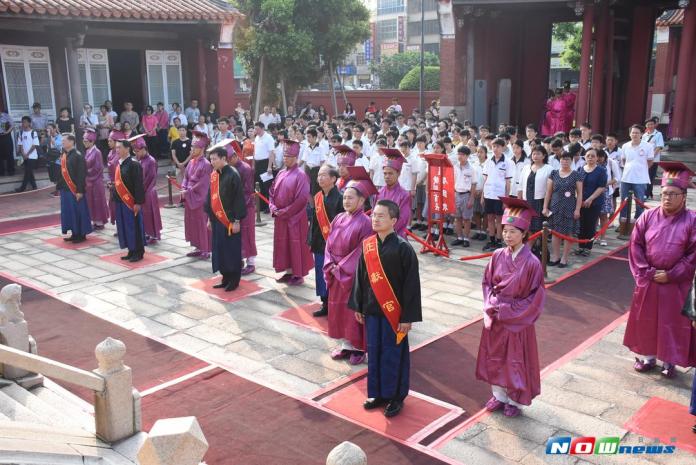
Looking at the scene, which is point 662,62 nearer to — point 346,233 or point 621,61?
point 621,61

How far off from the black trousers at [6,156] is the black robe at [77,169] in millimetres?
5957

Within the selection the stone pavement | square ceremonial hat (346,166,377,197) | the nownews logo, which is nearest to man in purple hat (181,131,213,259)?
the stone pavement

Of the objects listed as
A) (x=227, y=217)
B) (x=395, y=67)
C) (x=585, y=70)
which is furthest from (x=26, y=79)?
(x=395, y=67)

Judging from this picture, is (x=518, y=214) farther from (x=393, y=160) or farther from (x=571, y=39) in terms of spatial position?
(x=571, y=39)

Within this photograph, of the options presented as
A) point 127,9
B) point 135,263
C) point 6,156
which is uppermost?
point 127,9

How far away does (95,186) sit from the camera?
37.9ft

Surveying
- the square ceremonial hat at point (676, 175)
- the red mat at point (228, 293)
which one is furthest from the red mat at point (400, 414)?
the red mat at point (228, 293)

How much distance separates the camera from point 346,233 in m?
6.14

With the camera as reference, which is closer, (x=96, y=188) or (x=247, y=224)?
(x=247, y=224)

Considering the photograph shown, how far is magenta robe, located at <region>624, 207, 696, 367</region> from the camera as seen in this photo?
18.4ft

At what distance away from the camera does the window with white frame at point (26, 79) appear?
16.2 meters

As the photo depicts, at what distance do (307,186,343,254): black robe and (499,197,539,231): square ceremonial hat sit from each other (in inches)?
100

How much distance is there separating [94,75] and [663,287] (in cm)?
1636

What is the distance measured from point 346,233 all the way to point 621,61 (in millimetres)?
16645
